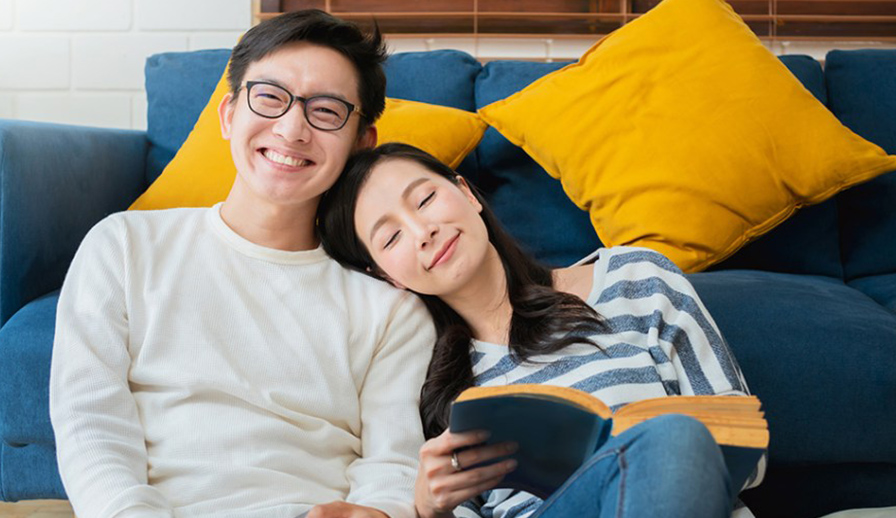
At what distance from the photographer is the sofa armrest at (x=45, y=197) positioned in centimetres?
156

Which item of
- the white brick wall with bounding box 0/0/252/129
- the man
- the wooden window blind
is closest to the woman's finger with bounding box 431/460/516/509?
the man

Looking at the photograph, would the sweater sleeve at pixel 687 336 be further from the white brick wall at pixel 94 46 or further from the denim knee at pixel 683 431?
the white brick wall at pixel 94 46

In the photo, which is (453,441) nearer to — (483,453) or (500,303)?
(483,453)

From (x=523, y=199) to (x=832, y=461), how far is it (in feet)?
2.80

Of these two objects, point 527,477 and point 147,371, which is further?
point 147,371

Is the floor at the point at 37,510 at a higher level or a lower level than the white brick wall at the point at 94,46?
lower

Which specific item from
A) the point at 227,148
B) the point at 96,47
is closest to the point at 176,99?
the point at 227,148

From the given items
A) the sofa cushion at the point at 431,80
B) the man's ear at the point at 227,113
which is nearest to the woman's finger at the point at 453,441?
the man's ear at the point at 227,113

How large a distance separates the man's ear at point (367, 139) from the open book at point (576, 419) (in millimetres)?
590

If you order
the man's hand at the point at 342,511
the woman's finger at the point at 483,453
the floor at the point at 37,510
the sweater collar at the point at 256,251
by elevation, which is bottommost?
the floor at the point at 37,510

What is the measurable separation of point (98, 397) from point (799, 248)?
147 cm

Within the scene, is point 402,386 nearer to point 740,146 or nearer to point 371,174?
point 371,174

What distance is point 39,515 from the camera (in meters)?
1.86

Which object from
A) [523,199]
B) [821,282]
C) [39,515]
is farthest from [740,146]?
[39,515]
